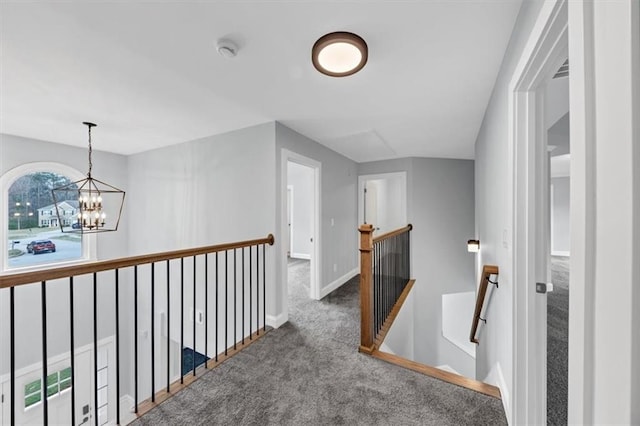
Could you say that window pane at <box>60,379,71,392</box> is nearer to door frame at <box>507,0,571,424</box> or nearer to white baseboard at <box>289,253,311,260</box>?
white baseboard at <box>289,253,311,260</box>

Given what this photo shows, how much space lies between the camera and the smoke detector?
1.51 metres

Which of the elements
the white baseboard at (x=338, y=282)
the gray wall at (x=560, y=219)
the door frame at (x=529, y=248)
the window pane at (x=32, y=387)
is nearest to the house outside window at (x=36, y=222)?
the window pane at (x=32, y=387)

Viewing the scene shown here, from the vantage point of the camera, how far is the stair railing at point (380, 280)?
2254 millimetres

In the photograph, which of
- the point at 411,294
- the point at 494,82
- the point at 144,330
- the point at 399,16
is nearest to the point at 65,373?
the point at 144,330

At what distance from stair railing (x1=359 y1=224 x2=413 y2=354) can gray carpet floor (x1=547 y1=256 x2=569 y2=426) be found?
1202 millimetres

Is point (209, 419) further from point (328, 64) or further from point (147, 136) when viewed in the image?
point (147, 136)

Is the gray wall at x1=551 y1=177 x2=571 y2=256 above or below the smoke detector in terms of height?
below

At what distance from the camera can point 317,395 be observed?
1.74 m

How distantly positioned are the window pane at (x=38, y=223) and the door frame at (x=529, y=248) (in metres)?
5.47

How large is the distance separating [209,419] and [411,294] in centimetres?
361

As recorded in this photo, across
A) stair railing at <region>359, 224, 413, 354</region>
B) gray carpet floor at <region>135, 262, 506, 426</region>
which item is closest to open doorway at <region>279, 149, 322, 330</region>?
gray carpet floor at <region>135, 262, 506, 426</region>

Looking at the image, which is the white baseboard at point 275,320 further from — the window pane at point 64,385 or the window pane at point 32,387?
the window pane at point 64,385

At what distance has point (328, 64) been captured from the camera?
5.30 ft

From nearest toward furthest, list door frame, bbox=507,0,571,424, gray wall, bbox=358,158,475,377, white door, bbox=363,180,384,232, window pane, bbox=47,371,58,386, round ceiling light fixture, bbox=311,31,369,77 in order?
1. door frame, bbox=507,0,571,424
2. round ceiling light fixture, bbox=311,31,369,77
3. window pane, bbox=47,371,58,386
4. gray wall, bbox=358,158,475,377
5. white door, bbox=363,180,384,232
